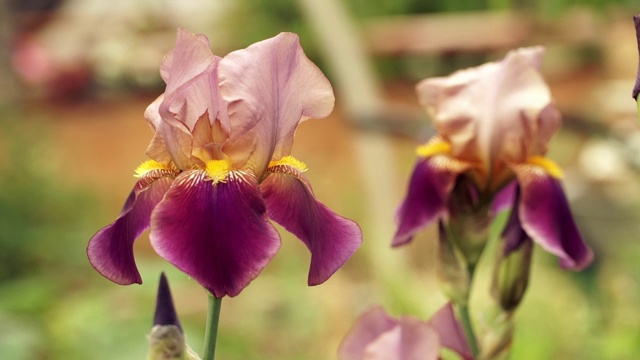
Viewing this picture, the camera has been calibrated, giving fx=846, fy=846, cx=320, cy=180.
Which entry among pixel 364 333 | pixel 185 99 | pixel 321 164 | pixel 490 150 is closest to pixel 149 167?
pixel 185 99

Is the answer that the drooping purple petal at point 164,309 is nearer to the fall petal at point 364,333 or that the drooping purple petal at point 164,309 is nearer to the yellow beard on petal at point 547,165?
the fall petal at point 364,333

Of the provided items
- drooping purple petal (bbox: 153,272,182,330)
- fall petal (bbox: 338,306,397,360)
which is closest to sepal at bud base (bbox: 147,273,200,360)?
drooping purple petal (bbox: 153,272,182,330)

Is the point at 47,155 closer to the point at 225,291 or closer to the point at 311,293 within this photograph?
the point at 311,293

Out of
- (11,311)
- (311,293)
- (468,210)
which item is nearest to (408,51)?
(311,293)

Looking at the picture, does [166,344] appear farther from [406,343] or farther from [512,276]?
[512,276]

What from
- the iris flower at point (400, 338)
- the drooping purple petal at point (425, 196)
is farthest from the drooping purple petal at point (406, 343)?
the drooping purple petal at point (425, 196)
